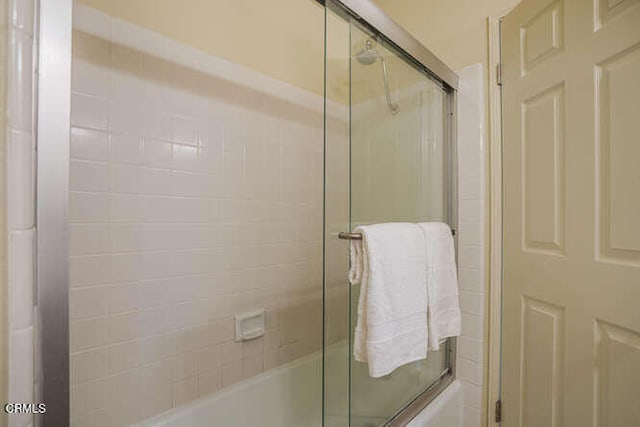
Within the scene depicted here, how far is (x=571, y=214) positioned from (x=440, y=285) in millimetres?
462

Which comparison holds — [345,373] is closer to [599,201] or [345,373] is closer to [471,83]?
[599,201]

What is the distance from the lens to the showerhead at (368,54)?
89 centimetres

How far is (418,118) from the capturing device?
1.15 m

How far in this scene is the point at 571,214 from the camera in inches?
37.8

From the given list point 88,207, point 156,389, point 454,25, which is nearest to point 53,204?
point 88,207

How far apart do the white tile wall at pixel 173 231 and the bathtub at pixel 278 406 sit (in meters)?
0.04

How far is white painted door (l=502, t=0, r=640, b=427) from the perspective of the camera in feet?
2.72

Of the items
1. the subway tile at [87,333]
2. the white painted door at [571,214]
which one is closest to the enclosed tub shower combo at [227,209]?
the subway tile at [87,333]

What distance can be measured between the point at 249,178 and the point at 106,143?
0.52m

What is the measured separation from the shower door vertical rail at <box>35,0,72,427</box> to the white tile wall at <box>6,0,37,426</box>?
0.01 meters

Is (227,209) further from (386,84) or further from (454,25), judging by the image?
(454,25)

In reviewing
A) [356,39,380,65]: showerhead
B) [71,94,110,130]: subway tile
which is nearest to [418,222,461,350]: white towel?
[356,39,380,65]: showerhead

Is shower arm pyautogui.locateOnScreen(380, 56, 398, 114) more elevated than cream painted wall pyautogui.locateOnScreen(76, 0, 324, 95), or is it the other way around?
cream painted wall pyautogui.locateOnScreen(76, 0, 324, 95)

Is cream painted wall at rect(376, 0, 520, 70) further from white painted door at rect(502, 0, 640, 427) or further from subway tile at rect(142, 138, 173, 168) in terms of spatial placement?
subway tile at rect(142, 138, 173, 168)
